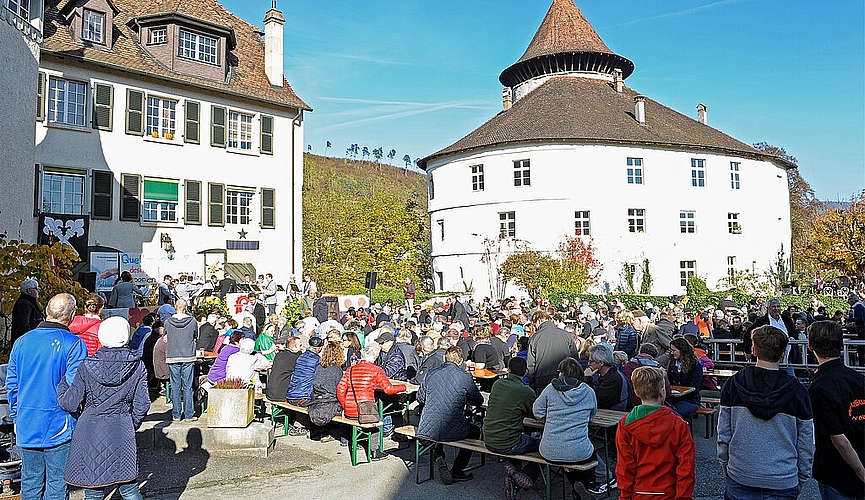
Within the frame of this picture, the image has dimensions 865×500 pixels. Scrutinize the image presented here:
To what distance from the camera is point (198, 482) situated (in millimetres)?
7750

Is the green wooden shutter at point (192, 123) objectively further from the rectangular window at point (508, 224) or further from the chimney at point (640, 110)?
the chimney at point (640, 110)

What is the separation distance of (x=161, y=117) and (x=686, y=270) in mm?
27644

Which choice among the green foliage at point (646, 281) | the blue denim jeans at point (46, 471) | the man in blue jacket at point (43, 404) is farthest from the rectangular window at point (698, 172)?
the blue denim jeans at point (46, 471)

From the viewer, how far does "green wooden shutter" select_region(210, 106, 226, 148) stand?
25.4 metres

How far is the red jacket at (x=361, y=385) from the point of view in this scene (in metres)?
8.62

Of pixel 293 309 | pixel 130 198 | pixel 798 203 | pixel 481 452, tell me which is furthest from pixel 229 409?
pixel 798 203

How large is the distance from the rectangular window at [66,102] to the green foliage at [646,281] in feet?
87.6

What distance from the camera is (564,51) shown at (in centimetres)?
4284

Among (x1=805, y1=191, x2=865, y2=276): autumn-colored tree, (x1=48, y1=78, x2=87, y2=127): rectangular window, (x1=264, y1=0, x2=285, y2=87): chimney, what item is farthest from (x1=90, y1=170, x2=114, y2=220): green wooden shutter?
(x1=805, y1=191, x2=865, y2=276): autumn-colored tree

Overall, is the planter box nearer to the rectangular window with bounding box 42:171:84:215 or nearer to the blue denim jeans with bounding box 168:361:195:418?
the blue denim jeans with bounding box 168:361:195:418

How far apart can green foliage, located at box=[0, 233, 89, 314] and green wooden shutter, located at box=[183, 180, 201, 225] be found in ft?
42.3

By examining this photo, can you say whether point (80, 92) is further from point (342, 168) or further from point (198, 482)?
point (342, 168)

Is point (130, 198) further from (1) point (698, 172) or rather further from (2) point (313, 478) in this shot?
(1) point (698, 172)

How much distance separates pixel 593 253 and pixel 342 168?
3141 inches
